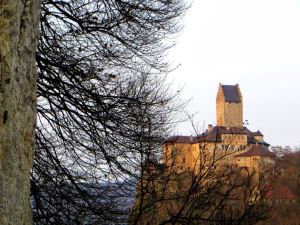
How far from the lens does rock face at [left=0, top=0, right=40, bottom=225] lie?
180cm

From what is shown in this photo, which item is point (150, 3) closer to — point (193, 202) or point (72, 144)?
point (72, 144)

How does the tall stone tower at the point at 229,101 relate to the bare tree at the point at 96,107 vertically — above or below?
above

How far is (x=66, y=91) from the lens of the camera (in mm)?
6656

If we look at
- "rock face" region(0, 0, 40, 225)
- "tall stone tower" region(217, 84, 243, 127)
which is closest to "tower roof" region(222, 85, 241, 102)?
"tall stone tower" region(217, 84, 243, 127)

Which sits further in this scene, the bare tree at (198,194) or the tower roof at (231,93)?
the tower roof at (231,93)

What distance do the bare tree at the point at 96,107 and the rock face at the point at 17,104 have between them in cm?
445

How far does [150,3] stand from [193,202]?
2664mm

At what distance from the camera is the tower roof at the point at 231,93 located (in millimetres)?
115375

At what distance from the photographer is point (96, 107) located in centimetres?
675

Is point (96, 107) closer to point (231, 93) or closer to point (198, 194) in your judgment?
point (198, 194)

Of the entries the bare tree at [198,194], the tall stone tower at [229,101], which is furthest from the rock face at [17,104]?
the tall stone tower at [229,101]

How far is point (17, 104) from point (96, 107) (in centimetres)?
487

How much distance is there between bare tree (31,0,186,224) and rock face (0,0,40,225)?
175 inches

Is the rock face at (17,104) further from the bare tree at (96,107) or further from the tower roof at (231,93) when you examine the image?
the tower roof at (231,93)
